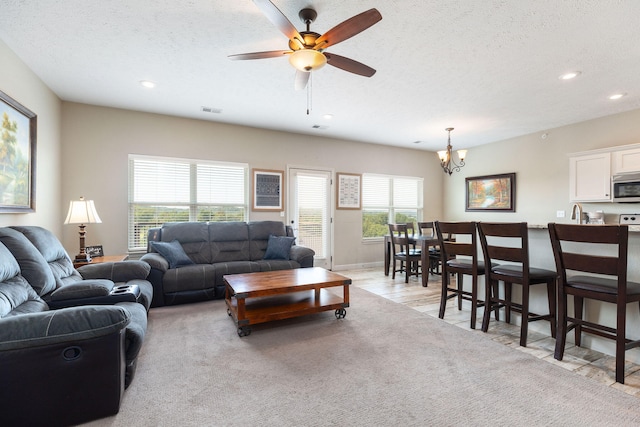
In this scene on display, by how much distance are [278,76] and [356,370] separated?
301 cm

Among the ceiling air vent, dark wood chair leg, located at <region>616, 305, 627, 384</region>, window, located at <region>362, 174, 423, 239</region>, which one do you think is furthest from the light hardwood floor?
the ceiling air vent

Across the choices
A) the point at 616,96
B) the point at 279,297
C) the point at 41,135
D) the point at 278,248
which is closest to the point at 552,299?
the point at 279,297

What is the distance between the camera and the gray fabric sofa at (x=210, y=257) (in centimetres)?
356

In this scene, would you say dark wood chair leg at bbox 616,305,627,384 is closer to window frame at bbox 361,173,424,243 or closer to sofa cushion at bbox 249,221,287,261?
sofa cushion at bbox 249,221,287,261

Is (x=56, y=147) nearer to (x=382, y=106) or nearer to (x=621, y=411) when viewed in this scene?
(x=382, y=106)

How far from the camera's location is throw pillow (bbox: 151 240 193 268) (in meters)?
3.79

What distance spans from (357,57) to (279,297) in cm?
265

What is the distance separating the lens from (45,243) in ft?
8.32

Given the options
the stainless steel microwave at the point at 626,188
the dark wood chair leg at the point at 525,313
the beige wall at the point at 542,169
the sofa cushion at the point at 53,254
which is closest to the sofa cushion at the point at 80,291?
the sofa cushion at the point at 53,254

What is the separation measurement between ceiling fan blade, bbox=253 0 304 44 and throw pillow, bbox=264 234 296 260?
294 centimetres

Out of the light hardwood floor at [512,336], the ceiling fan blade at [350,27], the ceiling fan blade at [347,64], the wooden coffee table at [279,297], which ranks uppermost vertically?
the ceiling fan blade at [350,27]

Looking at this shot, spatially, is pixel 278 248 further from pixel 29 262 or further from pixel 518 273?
pixel 518 273

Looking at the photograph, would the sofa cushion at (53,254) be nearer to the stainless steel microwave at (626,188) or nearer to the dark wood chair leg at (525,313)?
the dark wood chair leg at (525,313)

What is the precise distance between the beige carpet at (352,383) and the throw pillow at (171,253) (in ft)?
3.43
